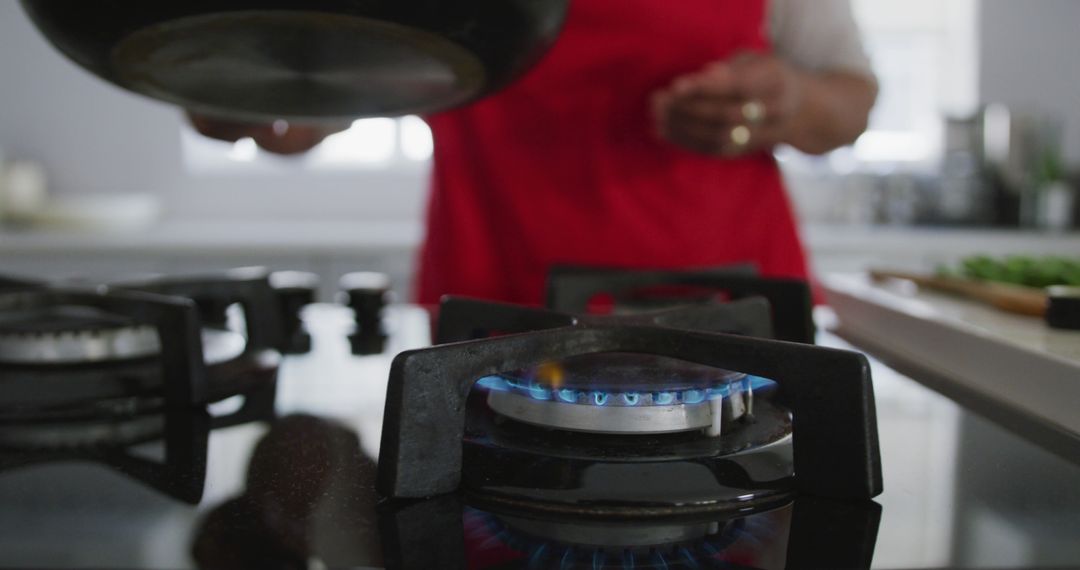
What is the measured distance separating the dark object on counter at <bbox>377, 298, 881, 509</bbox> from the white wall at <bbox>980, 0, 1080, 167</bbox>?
2.51m

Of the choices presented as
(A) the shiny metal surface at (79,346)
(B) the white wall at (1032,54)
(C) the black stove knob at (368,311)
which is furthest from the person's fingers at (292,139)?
(B) the white wall at (1032,54)

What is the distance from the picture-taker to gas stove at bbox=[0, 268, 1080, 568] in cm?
28

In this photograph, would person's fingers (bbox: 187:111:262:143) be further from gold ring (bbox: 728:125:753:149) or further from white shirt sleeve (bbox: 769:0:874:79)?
white shirt sleeve (bbox: 769:0:874:79)

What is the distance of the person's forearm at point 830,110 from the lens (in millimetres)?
907

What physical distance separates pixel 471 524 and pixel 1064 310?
46 cm

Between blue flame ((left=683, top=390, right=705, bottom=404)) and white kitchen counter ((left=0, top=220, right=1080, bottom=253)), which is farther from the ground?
blue flame ((left=683, top=390, right=705, bottom=404))

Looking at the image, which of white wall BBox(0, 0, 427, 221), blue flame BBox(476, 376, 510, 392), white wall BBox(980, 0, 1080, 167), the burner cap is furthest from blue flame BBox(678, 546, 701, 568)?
white wall BBox(980, 0, 1080, 167)

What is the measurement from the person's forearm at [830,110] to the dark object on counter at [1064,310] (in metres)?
0.37

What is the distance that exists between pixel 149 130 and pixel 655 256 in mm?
1939

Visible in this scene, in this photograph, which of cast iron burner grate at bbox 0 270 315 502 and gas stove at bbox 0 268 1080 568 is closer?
gas stove at bbox 0 268 1080 568

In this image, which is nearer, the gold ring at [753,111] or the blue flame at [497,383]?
A: the blue flame at [497,383]

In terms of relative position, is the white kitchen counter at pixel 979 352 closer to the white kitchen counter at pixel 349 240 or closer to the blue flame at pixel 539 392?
the blue flame at pixel 539 392

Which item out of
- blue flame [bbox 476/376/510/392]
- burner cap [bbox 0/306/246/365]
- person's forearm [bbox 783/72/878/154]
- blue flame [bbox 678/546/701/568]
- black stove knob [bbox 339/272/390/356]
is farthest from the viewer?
person's forearm [bbox 783/72/878/154]

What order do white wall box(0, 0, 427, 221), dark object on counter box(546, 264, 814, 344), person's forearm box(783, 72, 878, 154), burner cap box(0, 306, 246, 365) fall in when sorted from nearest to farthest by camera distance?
1. burner cap box(0, 306, 246, 365)
2. dark object on counter box(546, 264, 814, 344)
3. person's forearm box(783, 72, 878, 154)
4. white wall box(0, 0, 427, 221)
